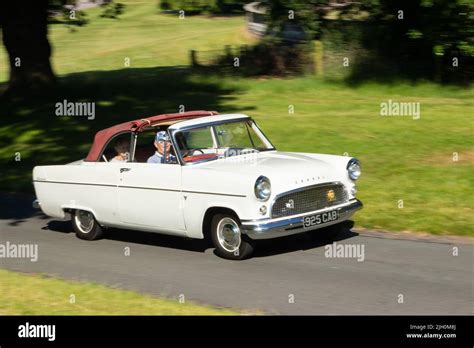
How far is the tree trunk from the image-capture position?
2422 centimetres

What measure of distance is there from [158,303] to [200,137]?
3.36 m

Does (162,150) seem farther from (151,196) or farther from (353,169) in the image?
(353,169)

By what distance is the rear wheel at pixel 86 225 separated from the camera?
41.5ft

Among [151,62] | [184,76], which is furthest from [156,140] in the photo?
[151,62]

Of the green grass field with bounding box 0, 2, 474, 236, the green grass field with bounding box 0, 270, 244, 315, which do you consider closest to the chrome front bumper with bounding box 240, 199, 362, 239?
the green grass field with bounding box 0, 270, 244, 315

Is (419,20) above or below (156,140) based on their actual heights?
above

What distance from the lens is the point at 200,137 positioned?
39.0 feet

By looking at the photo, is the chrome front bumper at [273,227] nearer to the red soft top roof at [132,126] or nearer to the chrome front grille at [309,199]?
the chrome front grille at [309,199]

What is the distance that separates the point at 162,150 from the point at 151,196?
64 cm

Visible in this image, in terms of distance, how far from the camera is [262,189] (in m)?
10.5

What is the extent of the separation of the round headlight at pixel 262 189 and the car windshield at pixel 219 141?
50.4 inches

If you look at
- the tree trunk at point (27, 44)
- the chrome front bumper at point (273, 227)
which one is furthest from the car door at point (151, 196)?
the tree trunk at point (27, 44)

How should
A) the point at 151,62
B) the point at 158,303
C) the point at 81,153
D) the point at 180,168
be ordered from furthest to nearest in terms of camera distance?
the point at 151,62
the point at 81,153
the point at 180,168
the point at 158,303
